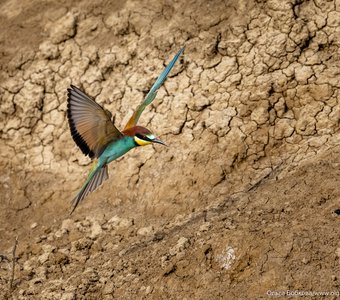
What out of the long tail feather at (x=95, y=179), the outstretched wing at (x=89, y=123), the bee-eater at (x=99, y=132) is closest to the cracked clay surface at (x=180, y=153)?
the long tail feather at (x=95, y=179)

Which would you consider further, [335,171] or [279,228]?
[335,171]

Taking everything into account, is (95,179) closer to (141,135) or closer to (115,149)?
(115,149)

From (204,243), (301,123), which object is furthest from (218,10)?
(204,243)

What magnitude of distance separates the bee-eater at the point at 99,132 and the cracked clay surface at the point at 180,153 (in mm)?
571

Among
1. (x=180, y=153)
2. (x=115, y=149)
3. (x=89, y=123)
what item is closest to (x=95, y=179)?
(x=115, y=149)

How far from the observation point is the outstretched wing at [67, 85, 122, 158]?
4172 millimetres

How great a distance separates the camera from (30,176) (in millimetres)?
5535

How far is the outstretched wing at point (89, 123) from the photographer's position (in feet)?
13.7

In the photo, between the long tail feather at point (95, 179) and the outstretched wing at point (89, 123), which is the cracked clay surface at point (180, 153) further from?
the outstretched wing at point (89, 123)

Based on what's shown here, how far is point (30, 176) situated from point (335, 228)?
8.86ft

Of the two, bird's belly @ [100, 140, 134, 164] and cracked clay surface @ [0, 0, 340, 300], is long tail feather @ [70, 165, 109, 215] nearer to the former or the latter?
bird's belly @ [100, 140, 134, 164]

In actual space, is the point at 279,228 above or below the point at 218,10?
below

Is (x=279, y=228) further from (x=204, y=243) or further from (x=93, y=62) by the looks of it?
(x=93, y=62)

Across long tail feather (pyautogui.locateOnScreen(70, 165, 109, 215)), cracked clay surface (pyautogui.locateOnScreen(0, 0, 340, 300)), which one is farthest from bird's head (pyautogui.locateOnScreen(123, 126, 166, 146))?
cracked clay surface (pyautogui.locateOnScreen(0, 0, 340, 300))
